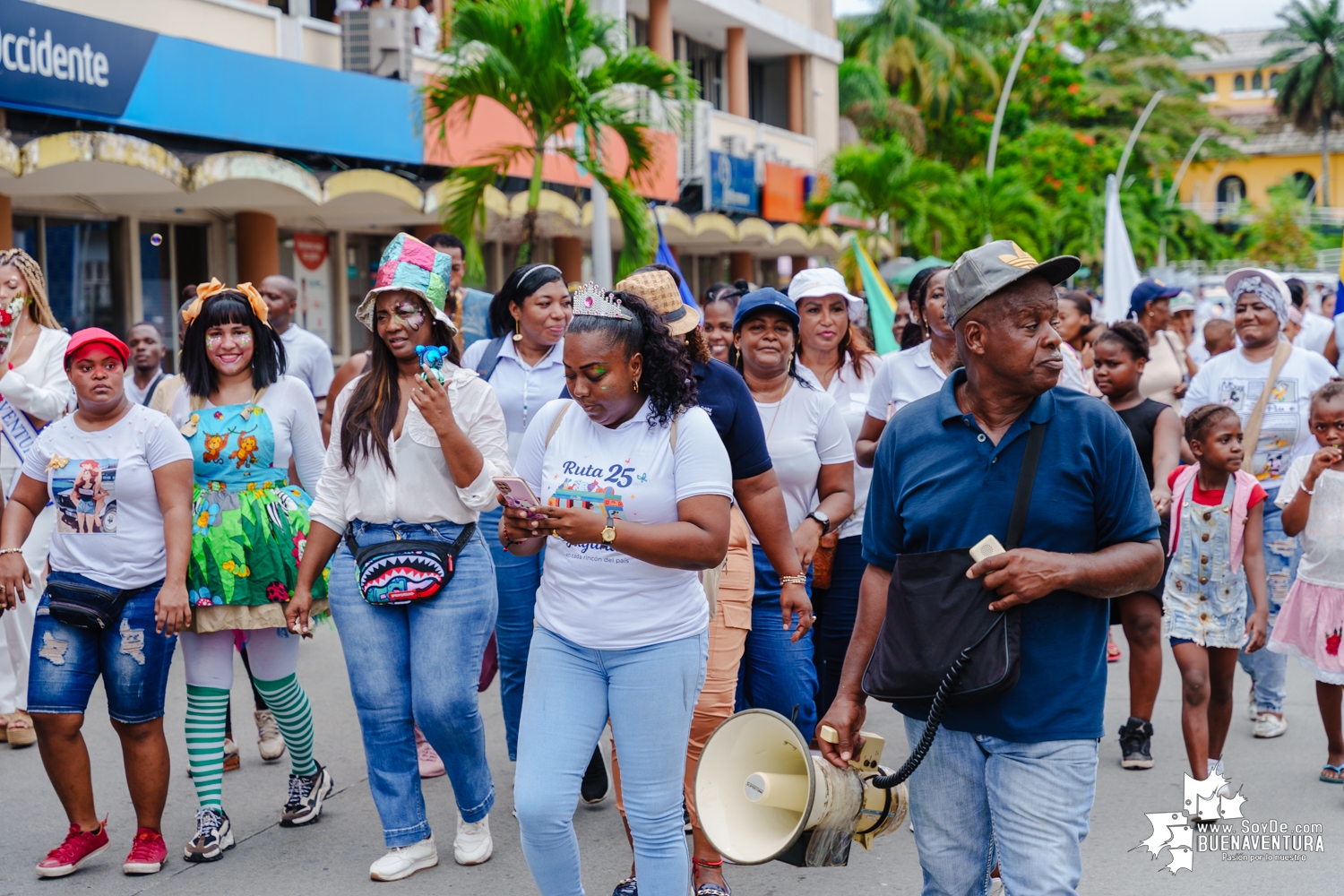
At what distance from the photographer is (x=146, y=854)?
503 cm

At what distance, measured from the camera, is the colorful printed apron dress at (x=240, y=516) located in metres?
5.21

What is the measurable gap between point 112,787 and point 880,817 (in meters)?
4.03

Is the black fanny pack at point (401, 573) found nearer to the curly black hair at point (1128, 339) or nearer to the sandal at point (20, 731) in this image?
the sandal at point (20, 731)

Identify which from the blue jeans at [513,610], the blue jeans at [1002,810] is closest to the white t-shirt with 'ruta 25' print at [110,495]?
the blue jeans at [513,610]

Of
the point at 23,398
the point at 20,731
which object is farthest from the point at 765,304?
the point at 20,731

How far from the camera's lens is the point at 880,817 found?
3420mm

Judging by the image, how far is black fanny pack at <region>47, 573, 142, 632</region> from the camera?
4.86 metres

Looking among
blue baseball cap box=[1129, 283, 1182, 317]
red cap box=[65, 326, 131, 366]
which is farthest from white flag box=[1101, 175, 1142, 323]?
red cap box=[65, 326, 131, 366]

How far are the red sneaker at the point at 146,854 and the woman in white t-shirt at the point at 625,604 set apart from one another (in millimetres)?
1904

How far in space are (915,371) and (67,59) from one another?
27.5 feet

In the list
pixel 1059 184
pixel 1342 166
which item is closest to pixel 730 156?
pixel 1059 184

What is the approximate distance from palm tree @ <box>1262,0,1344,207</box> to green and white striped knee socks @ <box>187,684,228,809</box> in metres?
90.0

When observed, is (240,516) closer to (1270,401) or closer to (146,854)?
(146,854)

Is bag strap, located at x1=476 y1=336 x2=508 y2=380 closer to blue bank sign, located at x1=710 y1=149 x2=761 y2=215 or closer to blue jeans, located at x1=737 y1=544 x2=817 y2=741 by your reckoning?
blue jeans, located at x1=737 y1=544 x2=817 y2=741
